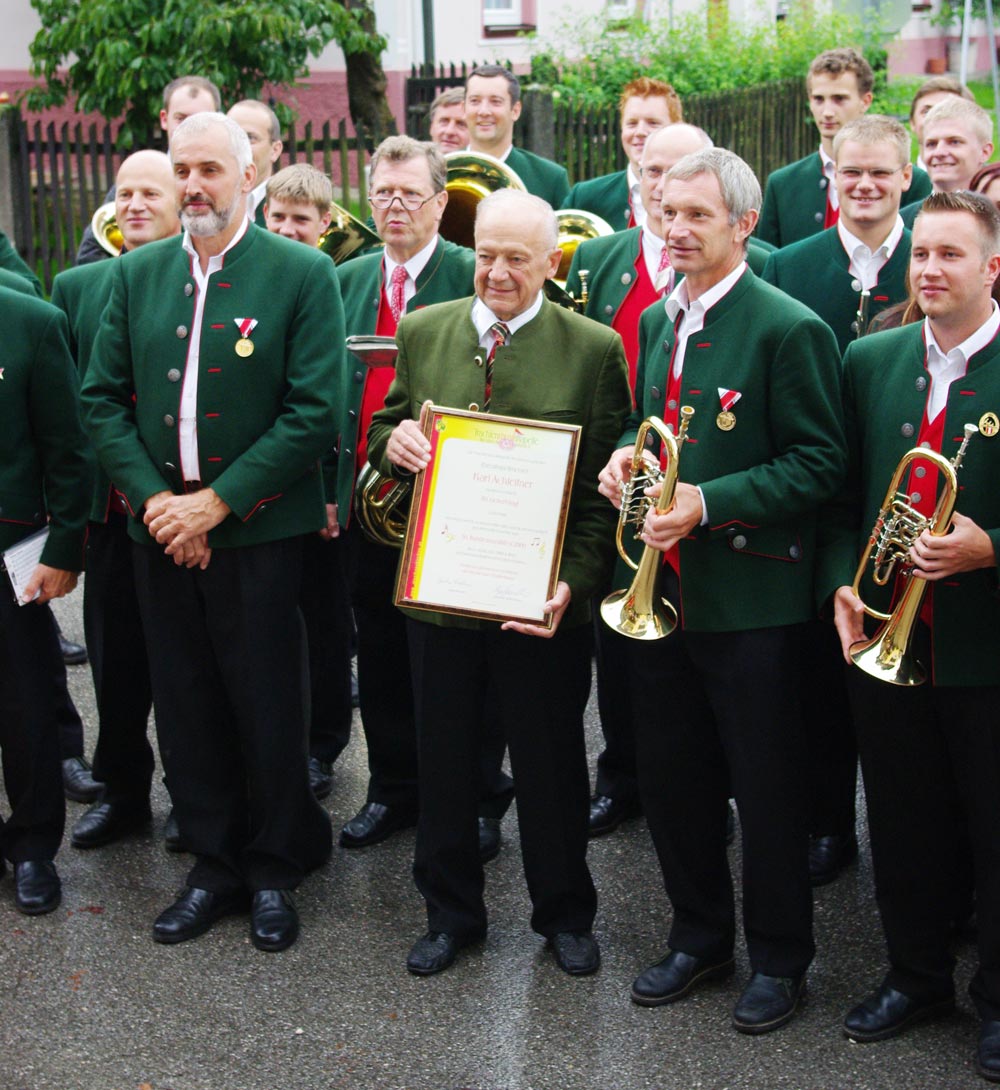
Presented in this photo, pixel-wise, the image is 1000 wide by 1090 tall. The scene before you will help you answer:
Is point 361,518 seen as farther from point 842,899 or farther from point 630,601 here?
point 842,899

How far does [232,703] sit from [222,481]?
0.72 metres

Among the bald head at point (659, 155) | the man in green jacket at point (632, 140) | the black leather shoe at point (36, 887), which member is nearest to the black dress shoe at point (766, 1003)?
the black leather shoe at point (36, 887)

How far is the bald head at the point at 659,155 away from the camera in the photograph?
5387 mm

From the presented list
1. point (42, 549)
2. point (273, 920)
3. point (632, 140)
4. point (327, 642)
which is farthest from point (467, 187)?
point (273, 920)

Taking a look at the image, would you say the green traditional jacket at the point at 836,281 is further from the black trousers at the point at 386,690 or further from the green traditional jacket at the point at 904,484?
the black trousers at the point at 386,690

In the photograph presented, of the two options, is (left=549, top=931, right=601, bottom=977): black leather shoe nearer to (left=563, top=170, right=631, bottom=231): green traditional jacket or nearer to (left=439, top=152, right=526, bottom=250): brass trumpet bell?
(left=439, top=152, right=526, bottom=250): brass trumpet bell

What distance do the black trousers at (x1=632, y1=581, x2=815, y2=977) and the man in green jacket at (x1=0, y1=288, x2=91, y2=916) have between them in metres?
1.86

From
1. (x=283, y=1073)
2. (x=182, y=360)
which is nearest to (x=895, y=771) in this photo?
(x=283, y=1073)

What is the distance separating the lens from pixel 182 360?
4.59 metres

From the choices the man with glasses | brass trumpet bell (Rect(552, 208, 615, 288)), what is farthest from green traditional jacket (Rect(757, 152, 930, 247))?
the man with glasses

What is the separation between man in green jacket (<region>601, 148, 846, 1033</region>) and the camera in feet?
13.2

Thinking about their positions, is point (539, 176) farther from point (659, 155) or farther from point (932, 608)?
point (932, 608)

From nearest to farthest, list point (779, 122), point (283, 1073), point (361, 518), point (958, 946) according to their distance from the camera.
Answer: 1. point (283, 1073)
2. point (958, 946)
3. point (361, 518)
4. point (779, 122)

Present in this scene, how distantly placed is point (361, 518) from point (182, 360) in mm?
749
